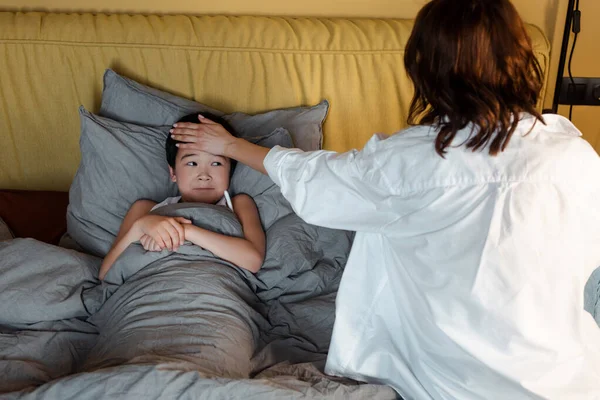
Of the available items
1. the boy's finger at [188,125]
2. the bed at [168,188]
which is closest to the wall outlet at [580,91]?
the bed at [168,188]

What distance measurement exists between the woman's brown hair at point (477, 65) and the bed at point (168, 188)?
1.93ft

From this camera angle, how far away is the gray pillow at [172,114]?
6.15 ft

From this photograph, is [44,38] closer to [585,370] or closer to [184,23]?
[184,23]

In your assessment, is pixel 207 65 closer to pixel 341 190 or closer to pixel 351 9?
pixel 351 9

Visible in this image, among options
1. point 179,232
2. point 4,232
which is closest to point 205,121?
point 179,232

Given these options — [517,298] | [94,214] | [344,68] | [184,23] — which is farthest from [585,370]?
[184,23]

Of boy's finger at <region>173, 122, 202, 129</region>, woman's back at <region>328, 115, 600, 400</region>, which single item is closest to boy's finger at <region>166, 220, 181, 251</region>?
boy's finger at <region>173, 122, 202, 129</region>

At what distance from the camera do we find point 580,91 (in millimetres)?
2215

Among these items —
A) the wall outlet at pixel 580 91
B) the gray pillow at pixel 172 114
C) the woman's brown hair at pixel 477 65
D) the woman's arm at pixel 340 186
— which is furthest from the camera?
the wall outlet at pixel 580 91

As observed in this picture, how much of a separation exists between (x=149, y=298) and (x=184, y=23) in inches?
37.7

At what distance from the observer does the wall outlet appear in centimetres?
221

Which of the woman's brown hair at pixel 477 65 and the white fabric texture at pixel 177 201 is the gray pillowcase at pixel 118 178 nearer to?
the white fabric texture at pixel 177 201

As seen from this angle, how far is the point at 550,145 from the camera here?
3.67 feet

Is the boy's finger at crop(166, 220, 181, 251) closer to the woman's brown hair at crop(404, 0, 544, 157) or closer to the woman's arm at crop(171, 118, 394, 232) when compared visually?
the woman's arm at crop(171, 118, 394, 232)
